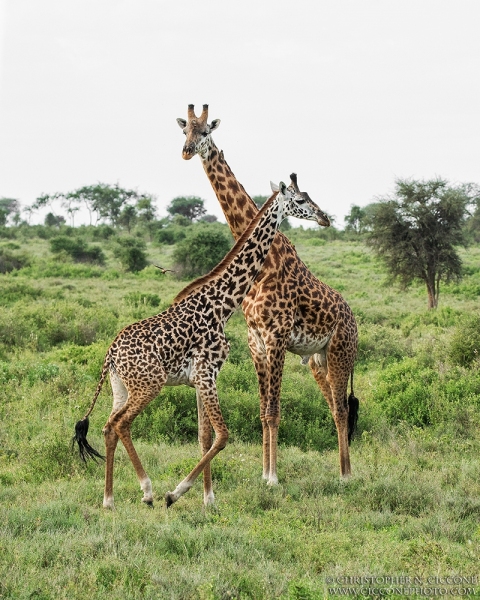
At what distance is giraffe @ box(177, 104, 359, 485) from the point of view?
7.16m

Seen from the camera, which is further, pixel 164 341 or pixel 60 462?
pixel 60 462

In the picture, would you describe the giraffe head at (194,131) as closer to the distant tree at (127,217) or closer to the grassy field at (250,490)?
the grassy field at (250,490)

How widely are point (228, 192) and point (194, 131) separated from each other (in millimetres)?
766

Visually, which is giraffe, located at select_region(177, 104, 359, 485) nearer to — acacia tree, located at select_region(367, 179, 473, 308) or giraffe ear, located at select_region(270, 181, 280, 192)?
giraffe ear, located at select_region(270, 181, 280, 192)

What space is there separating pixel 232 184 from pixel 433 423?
4.03 meters

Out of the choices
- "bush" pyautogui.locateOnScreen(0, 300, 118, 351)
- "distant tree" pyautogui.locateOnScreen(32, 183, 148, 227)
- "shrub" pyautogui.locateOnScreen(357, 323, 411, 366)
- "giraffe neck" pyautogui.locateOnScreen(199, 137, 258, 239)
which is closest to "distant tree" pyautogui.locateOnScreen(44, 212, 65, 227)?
"distant tree" pyautogui.locateOnScreen(32, 183, 148, 227)

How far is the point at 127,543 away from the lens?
5.02 meters

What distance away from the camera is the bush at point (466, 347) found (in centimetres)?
1124

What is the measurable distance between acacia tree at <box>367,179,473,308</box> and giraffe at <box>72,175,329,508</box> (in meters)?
17.4

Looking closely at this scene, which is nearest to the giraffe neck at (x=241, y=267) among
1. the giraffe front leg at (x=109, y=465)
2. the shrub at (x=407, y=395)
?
the giraffe front leg at (x=109, y=465)

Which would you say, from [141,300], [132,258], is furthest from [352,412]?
[132,258]

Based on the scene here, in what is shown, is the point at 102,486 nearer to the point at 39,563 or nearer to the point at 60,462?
the point at 60,462

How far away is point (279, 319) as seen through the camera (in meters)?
7.18

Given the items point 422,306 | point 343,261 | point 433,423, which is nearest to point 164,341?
point 433,423
